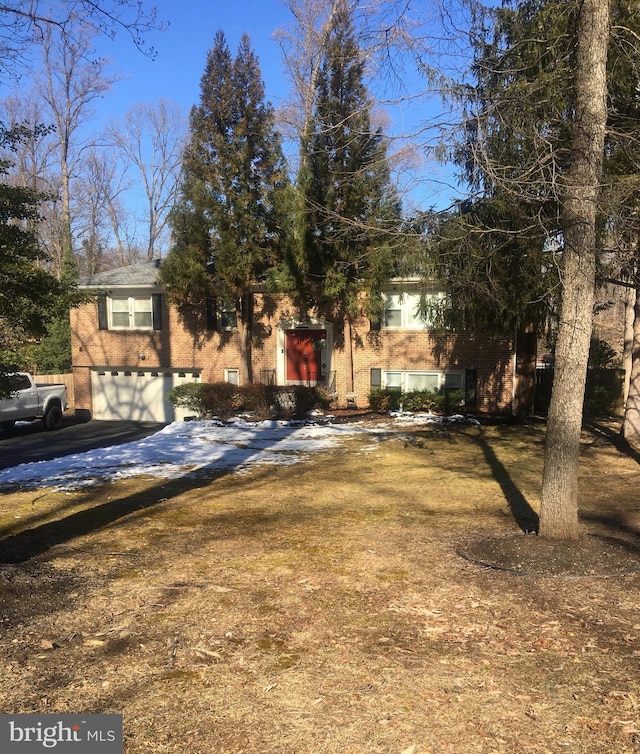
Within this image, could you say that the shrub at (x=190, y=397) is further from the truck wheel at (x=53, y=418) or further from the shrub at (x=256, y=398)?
the truck wheel at (x=53, y=418)

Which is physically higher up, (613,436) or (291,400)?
(291,400)

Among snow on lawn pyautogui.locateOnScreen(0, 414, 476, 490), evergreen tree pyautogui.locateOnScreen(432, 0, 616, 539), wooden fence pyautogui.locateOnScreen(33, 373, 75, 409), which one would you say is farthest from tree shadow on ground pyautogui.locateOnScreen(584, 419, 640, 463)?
wooden fence pyautogui.locateOnScreen(33, 373, 75, 409)

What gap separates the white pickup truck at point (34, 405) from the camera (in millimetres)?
17172

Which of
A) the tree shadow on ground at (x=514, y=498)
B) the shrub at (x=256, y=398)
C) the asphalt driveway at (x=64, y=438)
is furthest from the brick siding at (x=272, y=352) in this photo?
the tree shadow on ground at (x=514, y=498)

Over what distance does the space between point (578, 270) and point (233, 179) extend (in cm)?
1355

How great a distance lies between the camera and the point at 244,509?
768 cm

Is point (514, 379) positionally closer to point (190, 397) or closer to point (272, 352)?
point (272, 352)

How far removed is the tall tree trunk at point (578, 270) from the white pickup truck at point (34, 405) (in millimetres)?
15059

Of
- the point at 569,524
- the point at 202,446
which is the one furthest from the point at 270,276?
the point at 569,524

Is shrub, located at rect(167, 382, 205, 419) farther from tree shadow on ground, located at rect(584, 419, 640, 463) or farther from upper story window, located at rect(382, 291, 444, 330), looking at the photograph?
tree shadow on ground, located at rect(584, 419, 640, 463)

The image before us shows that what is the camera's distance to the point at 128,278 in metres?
20.9

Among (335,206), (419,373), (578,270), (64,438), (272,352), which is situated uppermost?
(335,206)

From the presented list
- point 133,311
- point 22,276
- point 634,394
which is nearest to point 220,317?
point 133,311

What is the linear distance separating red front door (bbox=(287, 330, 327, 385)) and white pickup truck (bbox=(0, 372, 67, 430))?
24.0ft
